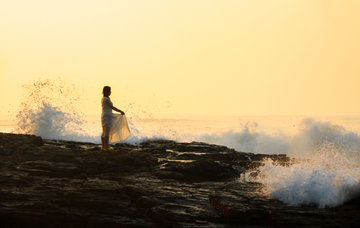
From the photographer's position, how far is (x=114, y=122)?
9.34 metres

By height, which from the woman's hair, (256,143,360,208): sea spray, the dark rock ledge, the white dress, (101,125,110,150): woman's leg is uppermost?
the woman's hair

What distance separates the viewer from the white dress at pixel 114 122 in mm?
8992

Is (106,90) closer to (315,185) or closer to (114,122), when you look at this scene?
(114,122)

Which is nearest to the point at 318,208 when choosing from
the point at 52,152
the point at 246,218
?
the point at 246,218

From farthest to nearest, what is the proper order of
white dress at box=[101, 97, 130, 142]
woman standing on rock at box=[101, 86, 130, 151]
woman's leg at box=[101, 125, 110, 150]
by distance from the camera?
white dress at box=[101, 97, 130, 142], woman standing on rock at box=[101, 86, 130, 151], woman's leg at box=[101, 125, 110, 150]

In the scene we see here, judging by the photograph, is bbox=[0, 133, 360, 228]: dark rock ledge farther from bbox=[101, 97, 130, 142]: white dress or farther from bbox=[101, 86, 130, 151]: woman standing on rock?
bbox=[101, 97, 130, 142]: white dress

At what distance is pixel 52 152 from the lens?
7.41 m

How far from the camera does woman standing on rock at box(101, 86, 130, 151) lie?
884cm

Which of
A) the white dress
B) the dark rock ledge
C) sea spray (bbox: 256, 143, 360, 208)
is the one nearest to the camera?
the dark rock ledge

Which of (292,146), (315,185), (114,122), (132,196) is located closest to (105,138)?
(114,122)

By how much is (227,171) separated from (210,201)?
2.23 metres

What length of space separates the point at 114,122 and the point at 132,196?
4495mm

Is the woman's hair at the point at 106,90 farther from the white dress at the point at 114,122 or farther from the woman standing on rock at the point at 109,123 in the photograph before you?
the white dress at the point at 114,122

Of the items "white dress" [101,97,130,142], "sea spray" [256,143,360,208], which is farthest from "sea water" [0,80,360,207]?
"white dress" [101,97,130,142]
